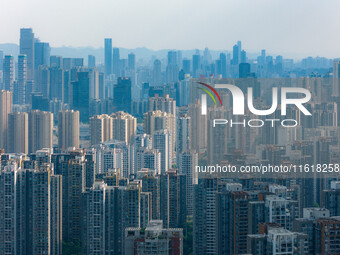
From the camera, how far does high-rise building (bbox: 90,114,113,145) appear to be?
985 centimetres

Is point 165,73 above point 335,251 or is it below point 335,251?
above

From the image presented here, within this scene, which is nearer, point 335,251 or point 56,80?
point 335,251

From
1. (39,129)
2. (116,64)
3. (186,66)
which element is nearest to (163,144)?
(39,129)

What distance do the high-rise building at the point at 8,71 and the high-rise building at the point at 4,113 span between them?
69.2 inches

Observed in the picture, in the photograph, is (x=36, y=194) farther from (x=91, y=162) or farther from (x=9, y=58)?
(x=9, y=58)

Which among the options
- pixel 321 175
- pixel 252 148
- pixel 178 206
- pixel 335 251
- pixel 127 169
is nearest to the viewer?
pixel 335 251

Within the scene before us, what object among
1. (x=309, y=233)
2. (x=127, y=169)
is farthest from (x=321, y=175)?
(x=127, y=169)

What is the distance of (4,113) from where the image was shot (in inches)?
431

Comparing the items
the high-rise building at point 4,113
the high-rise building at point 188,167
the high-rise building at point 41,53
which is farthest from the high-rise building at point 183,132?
the high-rise building at point 41,53

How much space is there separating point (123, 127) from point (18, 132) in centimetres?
147

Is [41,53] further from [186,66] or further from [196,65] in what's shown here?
[196,65]

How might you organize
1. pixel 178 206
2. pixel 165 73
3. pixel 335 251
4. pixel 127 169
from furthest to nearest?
1. pixel 165 73
2. pixel 127 169
3. pixel 178 206
4. pixel 335 251

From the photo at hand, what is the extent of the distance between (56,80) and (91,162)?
343 inches

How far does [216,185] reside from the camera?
4.80 m
